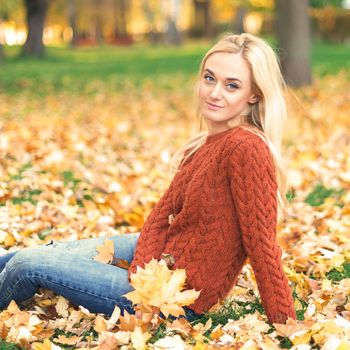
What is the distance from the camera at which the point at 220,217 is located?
2.69m

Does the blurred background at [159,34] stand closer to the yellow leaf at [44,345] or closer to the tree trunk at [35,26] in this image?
the tree trunk at [35,26]

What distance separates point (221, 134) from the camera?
2.86 metres

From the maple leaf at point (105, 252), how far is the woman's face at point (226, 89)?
0.77 meters

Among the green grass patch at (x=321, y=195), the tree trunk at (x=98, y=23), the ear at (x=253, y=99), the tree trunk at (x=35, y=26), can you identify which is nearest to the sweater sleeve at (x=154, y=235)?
the ear at (x=253, y=99)

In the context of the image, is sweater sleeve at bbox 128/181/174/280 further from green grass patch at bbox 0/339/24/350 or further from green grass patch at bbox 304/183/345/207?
green grass patch at bbox 304/183/345/207

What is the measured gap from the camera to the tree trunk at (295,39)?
11219mm

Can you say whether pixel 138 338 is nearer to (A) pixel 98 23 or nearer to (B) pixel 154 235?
(B) pixel 154 235

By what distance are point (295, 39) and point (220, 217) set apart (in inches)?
363

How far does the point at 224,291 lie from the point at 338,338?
527 millimetres

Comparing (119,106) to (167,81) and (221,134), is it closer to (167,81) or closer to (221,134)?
(167,81)

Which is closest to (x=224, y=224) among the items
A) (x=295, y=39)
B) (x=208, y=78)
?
(x=208, y=78)

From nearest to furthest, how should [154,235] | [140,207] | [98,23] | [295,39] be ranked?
[154,235], [140,207], [295,39], [98,23]

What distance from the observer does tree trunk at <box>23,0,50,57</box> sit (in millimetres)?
22609

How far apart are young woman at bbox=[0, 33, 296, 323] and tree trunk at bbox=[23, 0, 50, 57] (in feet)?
68.4
